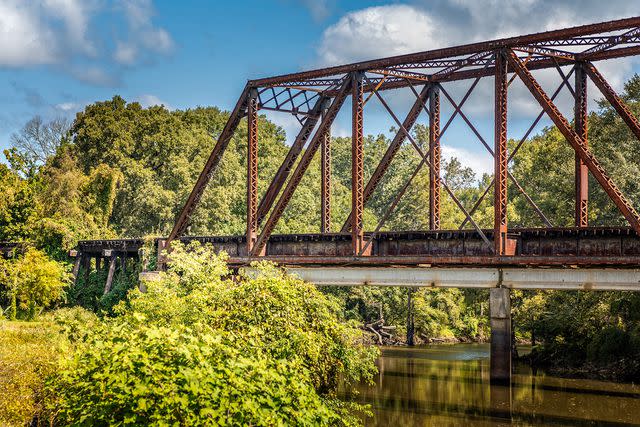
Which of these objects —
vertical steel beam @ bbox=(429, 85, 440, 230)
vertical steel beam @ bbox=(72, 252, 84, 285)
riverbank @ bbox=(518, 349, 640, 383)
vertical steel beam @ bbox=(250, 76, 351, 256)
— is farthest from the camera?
vertical steel beam @ bbox=(72, 252, 84, 285)

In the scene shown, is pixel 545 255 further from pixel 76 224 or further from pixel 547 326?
pixel 76 224

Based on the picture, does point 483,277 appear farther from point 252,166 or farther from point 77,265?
point 77,265

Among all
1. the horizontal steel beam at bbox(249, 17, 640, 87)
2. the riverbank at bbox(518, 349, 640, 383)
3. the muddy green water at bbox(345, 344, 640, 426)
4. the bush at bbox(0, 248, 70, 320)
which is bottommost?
the muddy green water at bbox(345, 344, 640, 426)

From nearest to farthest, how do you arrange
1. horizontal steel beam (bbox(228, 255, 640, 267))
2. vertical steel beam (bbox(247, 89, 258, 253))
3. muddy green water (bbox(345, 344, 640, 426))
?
muddy green water (bbox(345, 344, 640, 426)), horizontal steel beam (bbox(228, 255, 640, 267)), vertical steel beam (bbox(247, 89, 258, 253))

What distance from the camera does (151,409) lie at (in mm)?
13695

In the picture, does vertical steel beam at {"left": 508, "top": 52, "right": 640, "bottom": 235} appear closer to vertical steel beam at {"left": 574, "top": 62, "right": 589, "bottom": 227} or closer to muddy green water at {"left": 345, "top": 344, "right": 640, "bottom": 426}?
vertical steel beam at {"left": 574, "top": 62, "right": 589, "bottom": 227}

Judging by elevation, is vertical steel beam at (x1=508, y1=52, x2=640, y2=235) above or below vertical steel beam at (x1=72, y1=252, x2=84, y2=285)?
above

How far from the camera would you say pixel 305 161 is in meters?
36.1

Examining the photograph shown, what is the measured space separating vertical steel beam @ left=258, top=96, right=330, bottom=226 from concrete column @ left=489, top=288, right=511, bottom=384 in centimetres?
1121

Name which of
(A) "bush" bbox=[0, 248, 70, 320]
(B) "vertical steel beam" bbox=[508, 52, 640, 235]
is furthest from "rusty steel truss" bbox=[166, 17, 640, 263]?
(A) "bush" bbox=[0, 248, 70, 320]

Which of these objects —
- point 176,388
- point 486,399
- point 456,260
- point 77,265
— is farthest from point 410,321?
point 176,388

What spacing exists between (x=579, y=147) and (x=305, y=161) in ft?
37.6

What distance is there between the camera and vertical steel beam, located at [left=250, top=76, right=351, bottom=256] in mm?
35094

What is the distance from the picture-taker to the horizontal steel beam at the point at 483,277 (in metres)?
29.8
